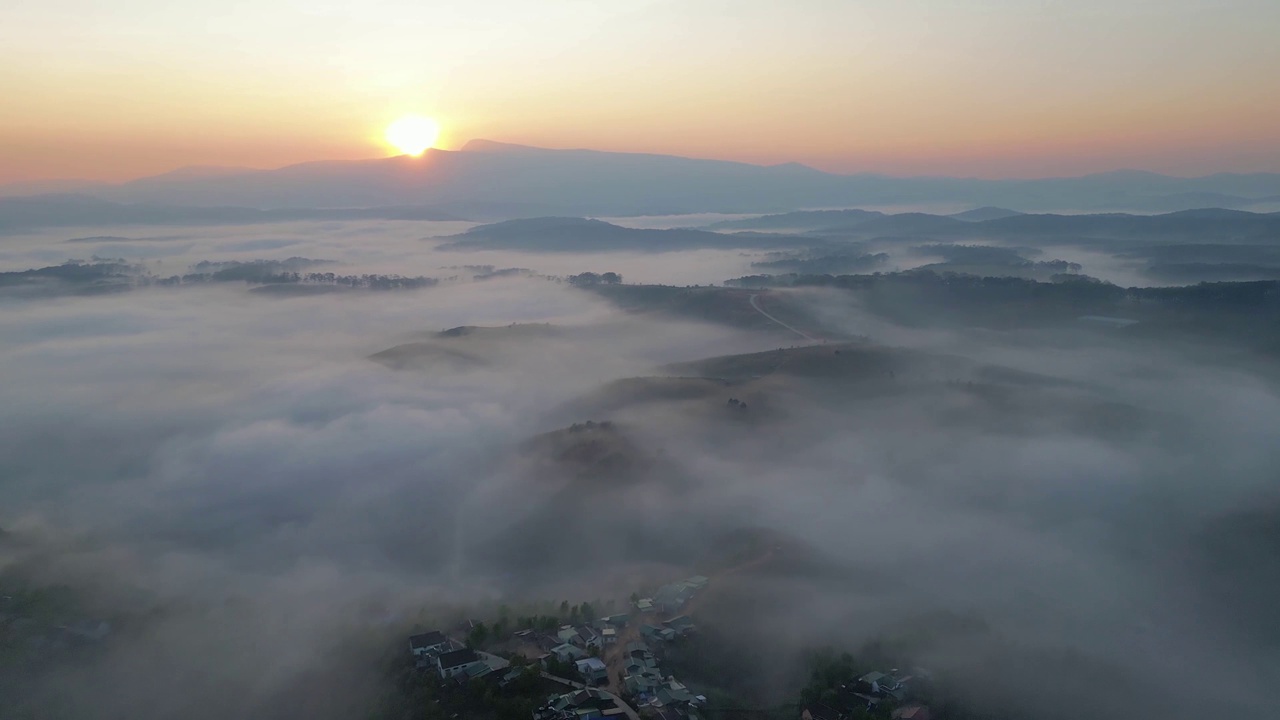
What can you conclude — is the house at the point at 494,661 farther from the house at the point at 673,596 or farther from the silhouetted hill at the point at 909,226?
the silhouetted hill at the point at 909,226

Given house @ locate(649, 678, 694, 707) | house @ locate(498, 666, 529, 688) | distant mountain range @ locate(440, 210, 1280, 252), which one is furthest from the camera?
distant mountain range @ locate(440, 210, 1280, 252)

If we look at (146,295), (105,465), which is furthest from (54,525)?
(146,295)

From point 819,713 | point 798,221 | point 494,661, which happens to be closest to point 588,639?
point 494,661

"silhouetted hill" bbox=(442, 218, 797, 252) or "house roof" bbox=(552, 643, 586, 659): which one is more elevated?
"silhouetted hill" bbox=(442, 218, 797, 252)

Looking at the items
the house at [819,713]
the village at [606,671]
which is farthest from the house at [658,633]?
the house at [819,713]

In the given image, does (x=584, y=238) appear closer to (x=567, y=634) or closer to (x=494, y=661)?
(x=567, y=634)

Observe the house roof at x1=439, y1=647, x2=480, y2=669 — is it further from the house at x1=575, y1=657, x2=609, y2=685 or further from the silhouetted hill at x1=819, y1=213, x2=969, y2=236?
the silhouetted hill at x1=819, y1=213, x2=969, y2=236

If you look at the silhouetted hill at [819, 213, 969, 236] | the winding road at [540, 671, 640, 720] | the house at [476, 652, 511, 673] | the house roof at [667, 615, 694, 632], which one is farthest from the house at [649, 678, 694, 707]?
the silhouetted hill at [819, 213, 969, 236]
